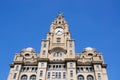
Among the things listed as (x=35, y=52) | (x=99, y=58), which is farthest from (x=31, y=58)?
(x=99, y=58)

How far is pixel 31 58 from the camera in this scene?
71312 millimetres

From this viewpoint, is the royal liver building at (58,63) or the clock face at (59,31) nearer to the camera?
the royal liver building at (58,63)

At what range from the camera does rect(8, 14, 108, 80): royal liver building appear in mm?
64188

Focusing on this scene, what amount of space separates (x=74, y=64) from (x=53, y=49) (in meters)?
10.1

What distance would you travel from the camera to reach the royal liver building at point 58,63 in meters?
64.2

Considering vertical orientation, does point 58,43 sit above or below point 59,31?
below

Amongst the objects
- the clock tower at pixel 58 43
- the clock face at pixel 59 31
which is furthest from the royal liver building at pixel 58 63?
the clock face at pixel 59 31

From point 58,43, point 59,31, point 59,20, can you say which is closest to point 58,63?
point 58,43

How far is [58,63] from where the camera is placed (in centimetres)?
6781

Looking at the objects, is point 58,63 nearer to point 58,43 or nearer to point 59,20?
point 58,43

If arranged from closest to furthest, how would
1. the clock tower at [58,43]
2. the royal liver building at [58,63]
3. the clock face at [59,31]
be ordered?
the royal liver building at [58,63] < the clock tower at [58,43] < the clock face at [59,31]

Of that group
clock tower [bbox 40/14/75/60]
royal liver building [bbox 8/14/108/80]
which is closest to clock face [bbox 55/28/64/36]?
clock tower [bbox 40/14/75/60]

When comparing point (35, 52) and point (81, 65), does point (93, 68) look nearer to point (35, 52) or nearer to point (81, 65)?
point (81, 65)

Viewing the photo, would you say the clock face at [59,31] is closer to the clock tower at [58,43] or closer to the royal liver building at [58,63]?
the clock tower at [58,43]
